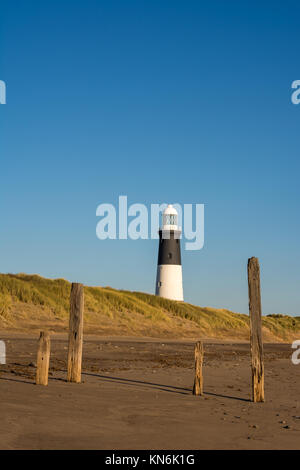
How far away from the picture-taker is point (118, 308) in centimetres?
4184

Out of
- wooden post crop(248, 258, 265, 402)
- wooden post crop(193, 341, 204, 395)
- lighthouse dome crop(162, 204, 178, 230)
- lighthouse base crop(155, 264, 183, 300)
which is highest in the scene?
lighthouse dome crop(162, 204, 178, 230)

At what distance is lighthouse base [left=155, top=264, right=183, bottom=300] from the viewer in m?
54.5

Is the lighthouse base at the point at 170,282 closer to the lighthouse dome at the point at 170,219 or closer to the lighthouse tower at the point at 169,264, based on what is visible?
the lighthouse tower at the point at 169,264

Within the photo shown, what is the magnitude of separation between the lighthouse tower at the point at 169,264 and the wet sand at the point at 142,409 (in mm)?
34986

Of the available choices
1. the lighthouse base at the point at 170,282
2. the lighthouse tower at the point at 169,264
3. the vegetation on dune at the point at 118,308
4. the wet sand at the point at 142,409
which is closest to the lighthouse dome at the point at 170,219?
the lighthouse tower at the point at 169,264

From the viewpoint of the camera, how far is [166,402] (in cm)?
1188

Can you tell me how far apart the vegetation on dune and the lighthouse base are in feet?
8.62

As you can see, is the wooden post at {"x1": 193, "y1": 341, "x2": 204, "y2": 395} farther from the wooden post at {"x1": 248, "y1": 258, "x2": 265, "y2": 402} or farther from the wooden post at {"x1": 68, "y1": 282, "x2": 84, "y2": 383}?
the wooden post at {"x1": 68, "y1": 282, "x2": 84, "y2": 383}

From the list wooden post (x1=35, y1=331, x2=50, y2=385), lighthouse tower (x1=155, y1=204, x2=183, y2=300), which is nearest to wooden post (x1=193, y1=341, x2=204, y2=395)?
wooden post (x1=35, y1=331, x2=50, y2=385)

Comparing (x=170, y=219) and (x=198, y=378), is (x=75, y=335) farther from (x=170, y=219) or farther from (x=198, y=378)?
(x=170, y=219)

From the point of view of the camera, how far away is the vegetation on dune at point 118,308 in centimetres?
3691

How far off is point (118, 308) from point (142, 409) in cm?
3106
